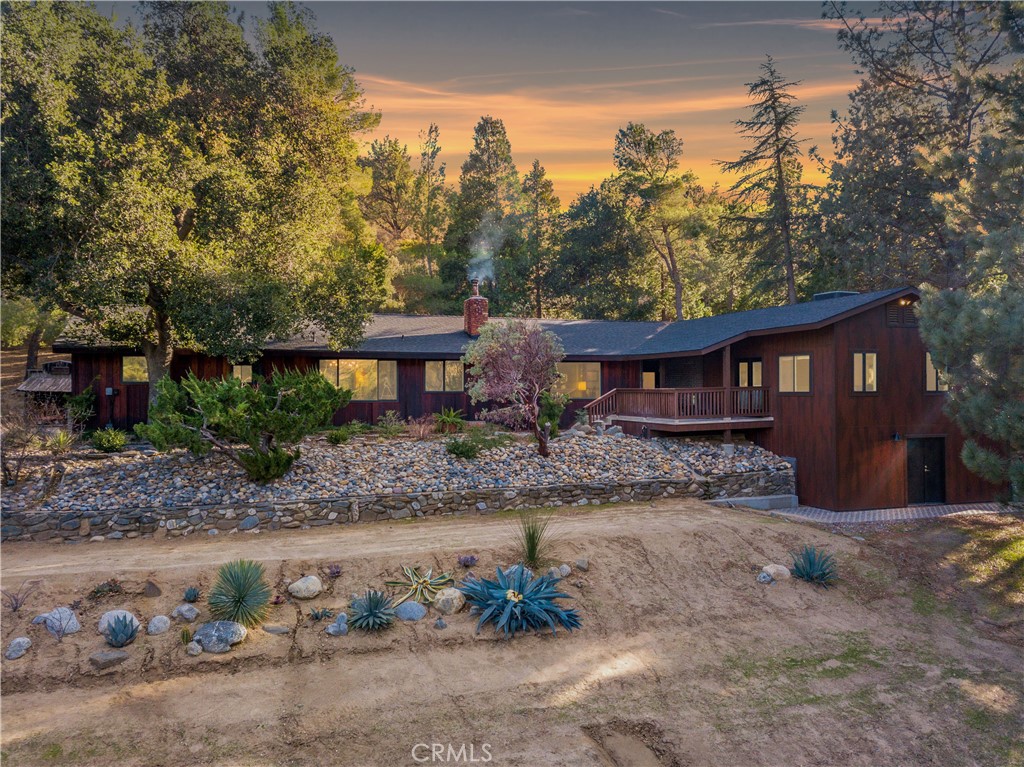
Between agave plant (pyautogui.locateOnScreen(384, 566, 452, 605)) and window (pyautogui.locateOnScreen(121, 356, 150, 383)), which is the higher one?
window (pyautogui.locateOnScreen(121, 356, 150, 383))

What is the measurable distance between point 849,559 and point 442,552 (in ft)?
25.9

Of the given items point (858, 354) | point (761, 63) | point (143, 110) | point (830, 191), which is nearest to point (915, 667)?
point (858, 354)

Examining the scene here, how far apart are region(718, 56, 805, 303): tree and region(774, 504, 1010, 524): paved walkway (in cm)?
1678

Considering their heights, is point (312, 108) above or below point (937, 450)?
above

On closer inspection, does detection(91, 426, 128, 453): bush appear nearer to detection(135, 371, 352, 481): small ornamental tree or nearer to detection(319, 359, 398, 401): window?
detection(135, 371, 352, 481): small ornamental tree

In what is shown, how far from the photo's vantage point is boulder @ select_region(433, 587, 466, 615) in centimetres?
961

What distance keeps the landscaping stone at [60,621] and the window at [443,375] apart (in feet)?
43.7

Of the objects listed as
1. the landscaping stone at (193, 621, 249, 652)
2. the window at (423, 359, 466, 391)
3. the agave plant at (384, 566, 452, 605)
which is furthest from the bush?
the agave plant at (384, 566, 452, 605)

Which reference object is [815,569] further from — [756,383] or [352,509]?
[352,509]

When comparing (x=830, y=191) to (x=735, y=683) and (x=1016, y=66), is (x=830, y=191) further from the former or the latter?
(x=735, y=683)

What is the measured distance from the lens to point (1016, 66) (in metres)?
15.2

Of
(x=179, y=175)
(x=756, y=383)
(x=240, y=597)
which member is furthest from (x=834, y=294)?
(x=179, y=175)

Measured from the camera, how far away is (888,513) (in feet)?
51.9

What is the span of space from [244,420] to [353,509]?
2.94 meters
